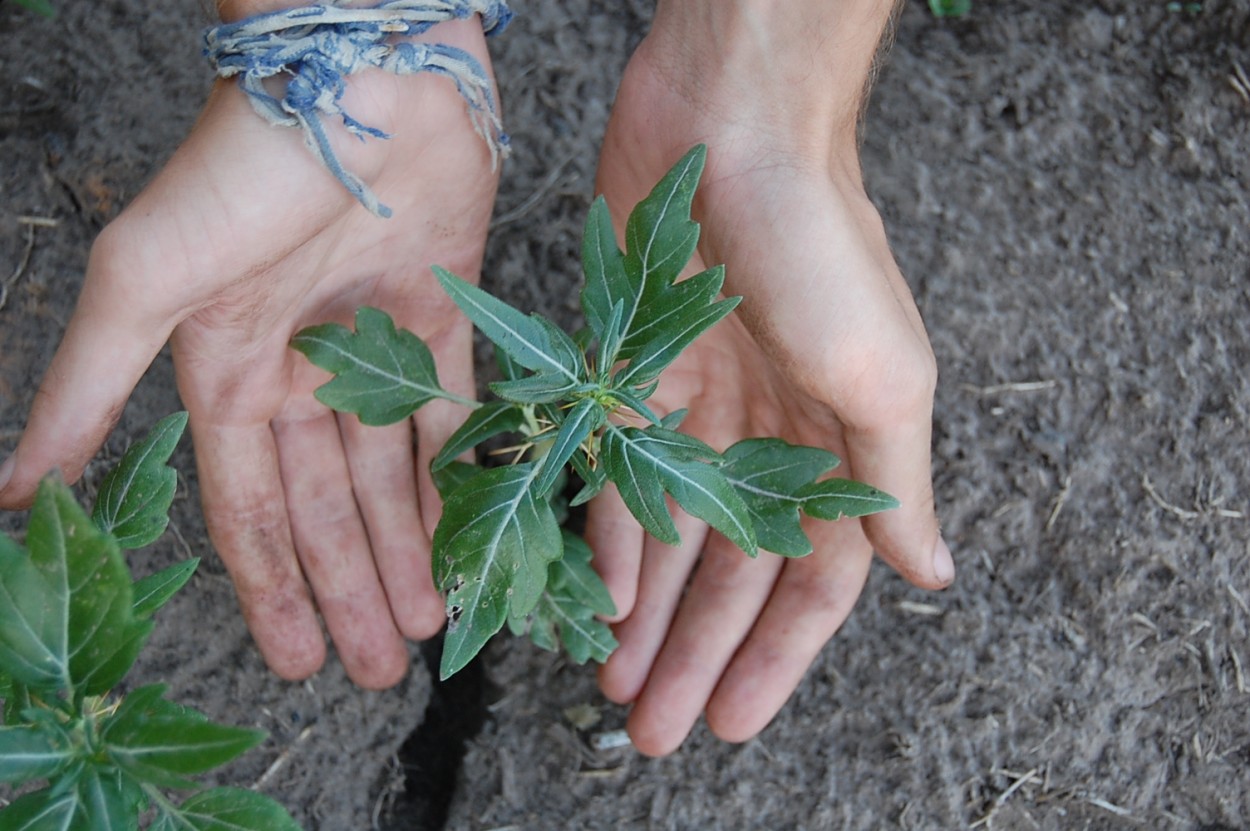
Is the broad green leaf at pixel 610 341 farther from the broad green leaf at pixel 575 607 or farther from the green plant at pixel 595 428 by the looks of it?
the broad green leaf at pixel 575 607

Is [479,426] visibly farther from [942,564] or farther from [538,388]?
[942,564]

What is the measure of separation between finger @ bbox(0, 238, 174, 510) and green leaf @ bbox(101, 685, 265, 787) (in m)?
0.74

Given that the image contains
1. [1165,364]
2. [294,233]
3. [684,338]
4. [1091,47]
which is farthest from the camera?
[1091,47]

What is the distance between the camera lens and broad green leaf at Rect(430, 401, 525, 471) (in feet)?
9.39

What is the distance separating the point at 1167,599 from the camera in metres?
3.81

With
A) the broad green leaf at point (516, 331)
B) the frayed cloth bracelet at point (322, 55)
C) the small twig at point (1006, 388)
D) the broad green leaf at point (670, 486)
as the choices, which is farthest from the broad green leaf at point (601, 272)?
the small twig at point (1006, 388)

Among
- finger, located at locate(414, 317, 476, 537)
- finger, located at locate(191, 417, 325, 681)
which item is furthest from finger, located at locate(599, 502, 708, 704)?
finger, located at locate(191, 417, 325, 681)

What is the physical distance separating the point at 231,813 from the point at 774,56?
2376 mm

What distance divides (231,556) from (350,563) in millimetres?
376

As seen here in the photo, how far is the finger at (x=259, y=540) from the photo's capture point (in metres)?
3.17

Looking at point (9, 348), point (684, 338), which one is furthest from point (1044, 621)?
point (9, 348)

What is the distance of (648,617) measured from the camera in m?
3.66

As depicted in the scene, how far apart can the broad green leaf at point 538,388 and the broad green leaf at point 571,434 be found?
52 millimetres

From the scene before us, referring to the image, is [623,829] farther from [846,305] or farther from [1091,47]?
[1091,47]
